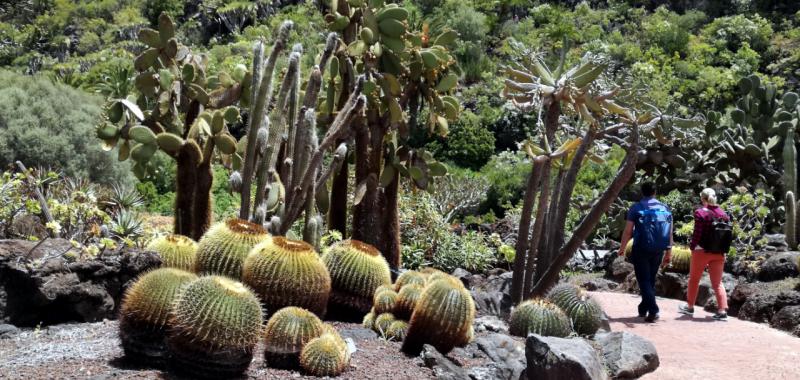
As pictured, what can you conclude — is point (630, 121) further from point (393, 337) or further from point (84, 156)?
point (84, 156)

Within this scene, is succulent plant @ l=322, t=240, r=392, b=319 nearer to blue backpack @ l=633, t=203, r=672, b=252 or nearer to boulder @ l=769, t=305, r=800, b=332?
blue backpack @ l=633, t=203, r=672, b=252

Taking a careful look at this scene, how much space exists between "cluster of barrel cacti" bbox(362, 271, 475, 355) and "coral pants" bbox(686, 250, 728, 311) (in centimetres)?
403

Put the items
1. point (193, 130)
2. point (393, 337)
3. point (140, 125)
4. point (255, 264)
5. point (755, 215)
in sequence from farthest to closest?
point (755, 215)
point (140, 125)
point (193, 130)
point (393, 337)
point (255, 264)

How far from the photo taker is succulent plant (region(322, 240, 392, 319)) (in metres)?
6.88

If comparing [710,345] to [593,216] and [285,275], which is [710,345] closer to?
[593,216]

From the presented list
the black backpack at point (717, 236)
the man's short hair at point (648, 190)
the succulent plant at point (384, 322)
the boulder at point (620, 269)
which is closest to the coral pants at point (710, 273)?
the black backpack at point (717, 236)

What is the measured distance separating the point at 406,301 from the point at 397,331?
8.9 inches

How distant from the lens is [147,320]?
202 inches

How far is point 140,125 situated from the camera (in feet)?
28.7

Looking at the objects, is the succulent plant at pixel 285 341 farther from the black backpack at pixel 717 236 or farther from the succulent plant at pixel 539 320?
the black backpack at pixel 717 236

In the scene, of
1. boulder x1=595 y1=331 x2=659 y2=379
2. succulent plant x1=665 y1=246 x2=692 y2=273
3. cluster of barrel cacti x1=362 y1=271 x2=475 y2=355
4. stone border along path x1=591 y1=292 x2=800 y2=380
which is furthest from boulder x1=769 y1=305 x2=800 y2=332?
cluster of barrel cacti x1=362 y1=271 x2=475 y2=355

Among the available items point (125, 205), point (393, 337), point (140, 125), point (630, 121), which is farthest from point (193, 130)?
point (125, 205)

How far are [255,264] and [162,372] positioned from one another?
1080 millimetres

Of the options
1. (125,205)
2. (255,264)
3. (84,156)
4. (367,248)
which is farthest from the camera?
(84,156)
